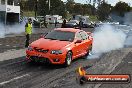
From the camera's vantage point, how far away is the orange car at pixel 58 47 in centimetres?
1312

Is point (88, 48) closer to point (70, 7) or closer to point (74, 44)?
point (74, 44)

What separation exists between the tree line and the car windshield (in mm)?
65062

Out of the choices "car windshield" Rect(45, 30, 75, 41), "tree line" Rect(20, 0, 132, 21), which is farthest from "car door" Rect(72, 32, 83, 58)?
"tree line" Rect(20, 0, 132, 21)

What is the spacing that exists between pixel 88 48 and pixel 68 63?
326cm

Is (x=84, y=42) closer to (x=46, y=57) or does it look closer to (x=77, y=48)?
(x=77, y=48)

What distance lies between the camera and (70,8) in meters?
155

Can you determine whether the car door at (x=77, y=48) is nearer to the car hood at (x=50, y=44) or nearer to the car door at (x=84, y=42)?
the car door at (x=84, y=42)

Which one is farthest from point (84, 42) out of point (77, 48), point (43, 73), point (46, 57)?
point (43, 73)

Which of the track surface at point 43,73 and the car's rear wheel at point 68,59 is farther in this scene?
the car's rear wheel at point 68,59

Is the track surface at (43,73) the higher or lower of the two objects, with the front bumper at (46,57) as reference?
lower

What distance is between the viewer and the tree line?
10431cm

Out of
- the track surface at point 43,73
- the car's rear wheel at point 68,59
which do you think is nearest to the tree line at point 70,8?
the track surface at point 43,73

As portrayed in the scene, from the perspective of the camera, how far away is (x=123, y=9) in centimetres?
11800

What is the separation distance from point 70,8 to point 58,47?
143 m
